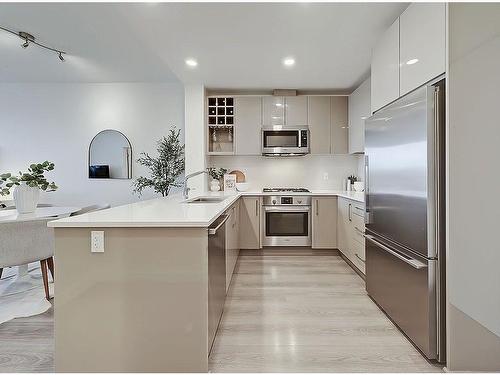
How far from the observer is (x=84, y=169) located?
5094mm

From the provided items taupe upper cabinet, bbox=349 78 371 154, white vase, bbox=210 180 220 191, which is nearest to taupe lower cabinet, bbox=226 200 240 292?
white vase, bbox=210 180 220 191

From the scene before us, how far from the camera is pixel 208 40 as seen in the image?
2.95 m

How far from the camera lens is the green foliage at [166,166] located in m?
4.70

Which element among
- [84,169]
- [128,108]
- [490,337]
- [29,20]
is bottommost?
[490,337]

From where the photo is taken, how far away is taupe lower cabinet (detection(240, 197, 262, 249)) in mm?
4371

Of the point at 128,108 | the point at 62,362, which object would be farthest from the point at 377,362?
the point at 128,108

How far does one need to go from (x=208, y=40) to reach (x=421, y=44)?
72.0 inches

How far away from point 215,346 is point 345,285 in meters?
1.67

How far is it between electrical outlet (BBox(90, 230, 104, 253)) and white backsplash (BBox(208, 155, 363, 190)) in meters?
3.42

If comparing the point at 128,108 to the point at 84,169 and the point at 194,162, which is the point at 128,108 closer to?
the point at 84,169

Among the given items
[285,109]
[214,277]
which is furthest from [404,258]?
[285,109]

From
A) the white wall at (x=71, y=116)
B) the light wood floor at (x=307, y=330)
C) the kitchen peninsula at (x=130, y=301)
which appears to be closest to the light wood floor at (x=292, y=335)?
the light wood floor at (x=307, y=330)

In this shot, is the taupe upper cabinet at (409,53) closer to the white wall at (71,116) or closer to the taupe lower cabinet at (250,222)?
the taupe lower cabinet at (250,222)

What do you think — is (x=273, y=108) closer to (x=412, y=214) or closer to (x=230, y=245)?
(x=230, y=245)
